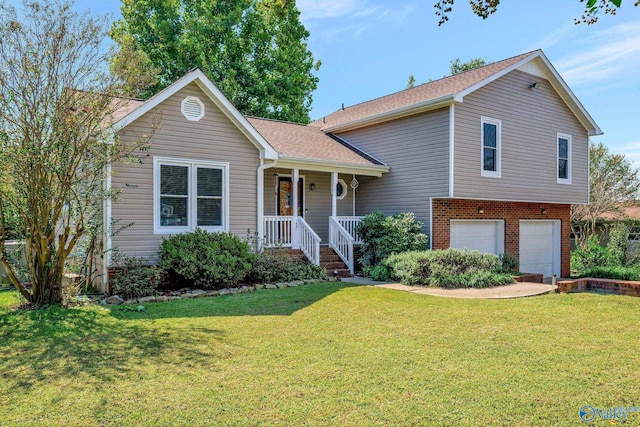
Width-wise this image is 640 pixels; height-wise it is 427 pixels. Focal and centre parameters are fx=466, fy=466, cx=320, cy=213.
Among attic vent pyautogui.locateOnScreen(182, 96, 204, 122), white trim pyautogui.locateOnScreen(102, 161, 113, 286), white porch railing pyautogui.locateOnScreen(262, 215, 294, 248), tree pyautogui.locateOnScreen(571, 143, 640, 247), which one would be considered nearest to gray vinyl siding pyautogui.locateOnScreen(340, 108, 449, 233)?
white porch railing pyautogui.locateOnScreen(262, 215, 294, 248)

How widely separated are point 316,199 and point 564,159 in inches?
363

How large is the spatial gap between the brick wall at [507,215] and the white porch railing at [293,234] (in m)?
3.51

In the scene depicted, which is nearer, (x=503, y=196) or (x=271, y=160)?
(x=271, y=160)

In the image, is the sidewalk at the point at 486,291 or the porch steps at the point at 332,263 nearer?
the sidewalk at the point at 486,291

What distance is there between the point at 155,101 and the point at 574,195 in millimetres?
14830

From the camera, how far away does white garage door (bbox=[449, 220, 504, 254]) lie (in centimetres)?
1425

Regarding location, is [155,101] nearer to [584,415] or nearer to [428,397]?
[428,397]

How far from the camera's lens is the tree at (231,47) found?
2669 cm

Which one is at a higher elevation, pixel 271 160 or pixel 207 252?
pixel 271 160

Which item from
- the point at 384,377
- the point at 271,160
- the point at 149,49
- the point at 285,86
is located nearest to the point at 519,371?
the point at 384,377

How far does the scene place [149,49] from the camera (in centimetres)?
2698

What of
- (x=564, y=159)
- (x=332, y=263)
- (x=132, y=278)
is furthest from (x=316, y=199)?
(x=564, y=159)

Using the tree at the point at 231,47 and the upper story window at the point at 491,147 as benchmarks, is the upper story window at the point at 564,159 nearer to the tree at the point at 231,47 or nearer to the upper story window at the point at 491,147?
the upper story window at the point at 491,147

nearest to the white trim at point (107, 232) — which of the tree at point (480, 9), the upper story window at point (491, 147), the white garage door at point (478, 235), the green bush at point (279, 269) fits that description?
the green bush at point (279, 269)
